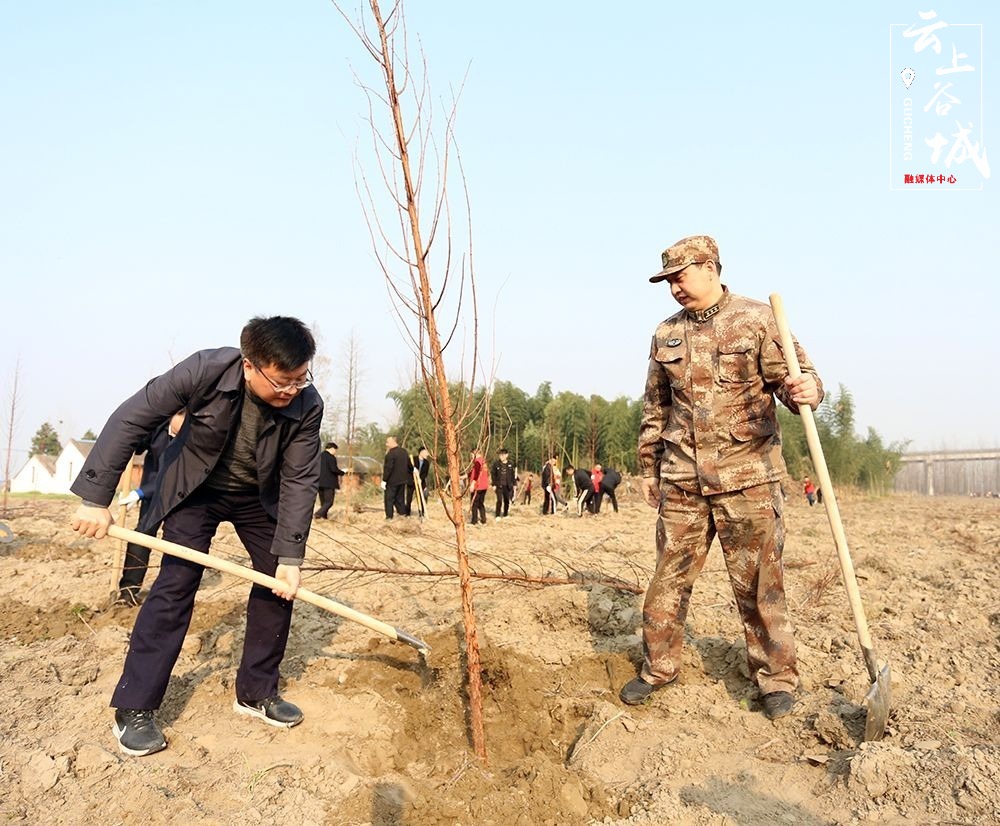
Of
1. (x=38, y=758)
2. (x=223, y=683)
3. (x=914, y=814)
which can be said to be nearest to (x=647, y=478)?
(x=914, y=814)

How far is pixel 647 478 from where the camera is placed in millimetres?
3488

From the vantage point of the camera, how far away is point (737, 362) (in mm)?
3074

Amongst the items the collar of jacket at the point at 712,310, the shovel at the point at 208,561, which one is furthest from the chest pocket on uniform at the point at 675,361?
the shovel at the point at 208,561

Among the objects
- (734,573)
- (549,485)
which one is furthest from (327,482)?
(734,573)

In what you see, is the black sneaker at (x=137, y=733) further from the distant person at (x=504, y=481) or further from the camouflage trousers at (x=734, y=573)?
the distant person at (x=504, y=481)

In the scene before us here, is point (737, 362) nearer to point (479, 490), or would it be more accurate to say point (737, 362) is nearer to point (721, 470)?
point (721, 470)

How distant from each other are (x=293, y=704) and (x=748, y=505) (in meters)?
2.14

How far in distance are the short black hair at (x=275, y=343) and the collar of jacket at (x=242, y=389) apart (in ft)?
0.47

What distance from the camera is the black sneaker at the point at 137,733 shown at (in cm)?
265

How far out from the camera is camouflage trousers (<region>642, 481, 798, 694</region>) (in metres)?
3.01

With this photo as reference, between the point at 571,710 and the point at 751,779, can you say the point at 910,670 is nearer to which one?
the point at 751,779

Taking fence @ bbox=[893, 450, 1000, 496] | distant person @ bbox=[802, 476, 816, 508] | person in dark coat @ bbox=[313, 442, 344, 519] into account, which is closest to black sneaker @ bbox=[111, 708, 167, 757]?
person in dark coat @ bbox=[313, 442, 344, 519]

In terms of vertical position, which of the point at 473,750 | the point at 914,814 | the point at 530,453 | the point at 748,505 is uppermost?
the point at 530,453

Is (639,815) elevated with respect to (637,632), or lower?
lower
